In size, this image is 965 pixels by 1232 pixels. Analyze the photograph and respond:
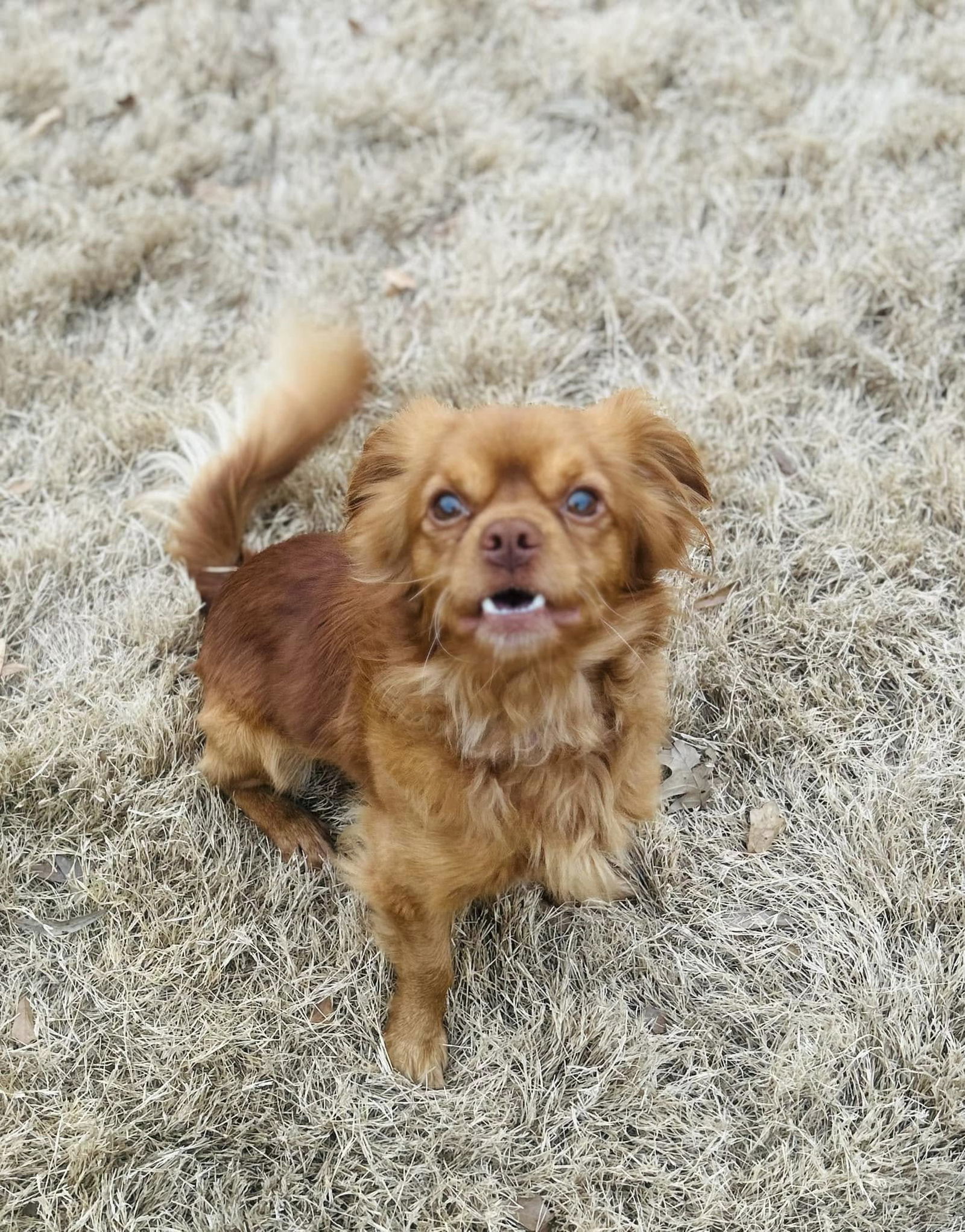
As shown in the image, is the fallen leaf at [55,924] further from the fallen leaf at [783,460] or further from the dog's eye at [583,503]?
the fallen leaf at [783,460]

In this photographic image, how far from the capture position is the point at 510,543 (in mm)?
1784

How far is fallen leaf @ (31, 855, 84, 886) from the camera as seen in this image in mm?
2850

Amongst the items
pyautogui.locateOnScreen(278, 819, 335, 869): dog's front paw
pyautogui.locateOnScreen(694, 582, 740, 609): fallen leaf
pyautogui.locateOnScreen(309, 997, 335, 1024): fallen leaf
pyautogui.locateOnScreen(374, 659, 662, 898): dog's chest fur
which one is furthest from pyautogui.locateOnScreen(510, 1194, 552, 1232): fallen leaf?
pyautogui.locateOnScreen(694, 582, 740, 609): fallen leaf

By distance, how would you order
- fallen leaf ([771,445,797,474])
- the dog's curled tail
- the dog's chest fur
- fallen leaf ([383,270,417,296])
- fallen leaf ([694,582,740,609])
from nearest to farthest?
the dog's chest fur
the dog's curled tail
fallen leaf ([694,582,740,609])
fallen leaf ([771,445,797,474])
fallen leaf ([383,270,417,296])

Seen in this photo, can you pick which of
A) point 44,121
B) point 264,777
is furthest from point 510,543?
point 44,121

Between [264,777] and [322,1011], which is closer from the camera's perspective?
[322,1011]

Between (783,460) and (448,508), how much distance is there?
1.95m

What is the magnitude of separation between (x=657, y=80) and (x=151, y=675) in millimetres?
3488

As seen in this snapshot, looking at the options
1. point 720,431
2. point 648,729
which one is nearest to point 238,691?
point 648,729

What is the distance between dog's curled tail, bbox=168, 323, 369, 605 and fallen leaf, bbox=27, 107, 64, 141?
2.27 metres

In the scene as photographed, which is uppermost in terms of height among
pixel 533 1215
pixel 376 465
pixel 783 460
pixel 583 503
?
pixel 583 503

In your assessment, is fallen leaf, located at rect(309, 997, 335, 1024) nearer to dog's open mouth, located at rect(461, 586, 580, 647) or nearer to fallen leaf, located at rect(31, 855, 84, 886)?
fallen leaf, located at rect(31, 855, 84, 886)

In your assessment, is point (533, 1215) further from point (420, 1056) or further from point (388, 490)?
point (388, 490)

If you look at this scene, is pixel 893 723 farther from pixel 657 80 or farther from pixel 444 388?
pixel 657 80
